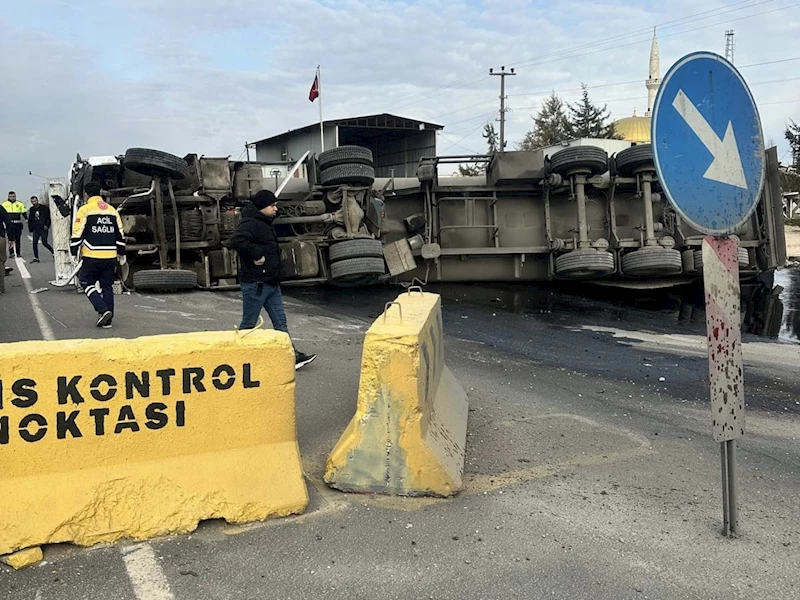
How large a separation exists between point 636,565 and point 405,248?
29.5 ft

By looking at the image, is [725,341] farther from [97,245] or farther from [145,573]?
[97,245]

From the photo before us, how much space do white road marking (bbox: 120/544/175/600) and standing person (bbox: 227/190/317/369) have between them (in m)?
2.78

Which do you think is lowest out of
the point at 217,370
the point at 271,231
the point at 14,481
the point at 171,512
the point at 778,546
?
the point at 778,546

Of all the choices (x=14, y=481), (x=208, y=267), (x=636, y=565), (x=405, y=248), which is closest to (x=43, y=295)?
(x=208, y=267)

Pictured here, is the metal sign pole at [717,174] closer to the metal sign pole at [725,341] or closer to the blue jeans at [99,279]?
the metal sign pole at [725,341]

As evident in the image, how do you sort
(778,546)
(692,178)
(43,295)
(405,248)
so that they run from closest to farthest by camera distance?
(692,178) → (778,546) → (43,295) → (405,248)

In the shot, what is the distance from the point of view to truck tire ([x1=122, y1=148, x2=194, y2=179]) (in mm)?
9625

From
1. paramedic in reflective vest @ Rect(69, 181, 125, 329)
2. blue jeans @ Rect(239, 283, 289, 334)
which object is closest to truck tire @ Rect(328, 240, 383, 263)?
paramedic in reflective vest @ Rect(69, 181, 125, 329)

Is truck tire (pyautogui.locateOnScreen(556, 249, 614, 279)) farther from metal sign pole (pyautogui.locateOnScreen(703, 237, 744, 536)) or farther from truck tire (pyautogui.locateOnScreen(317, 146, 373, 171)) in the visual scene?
metal sign pole (pyautogui.locateOnScreen(703, 237, 744, 536))

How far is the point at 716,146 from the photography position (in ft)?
9.77

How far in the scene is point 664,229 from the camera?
12.2m

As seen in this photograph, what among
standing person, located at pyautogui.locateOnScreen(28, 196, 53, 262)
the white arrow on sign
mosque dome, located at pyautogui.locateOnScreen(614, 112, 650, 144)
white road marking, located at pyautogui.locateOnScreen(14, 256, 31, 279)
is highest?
mosque dome, located at pyautogui.locateOnScreen(614, 112, 650, 144)

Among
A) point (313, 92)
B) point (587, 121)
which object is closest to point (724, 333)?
point (313, 92)

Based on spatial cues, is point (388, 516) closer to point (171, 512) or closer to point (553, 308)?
point (171, 512)
